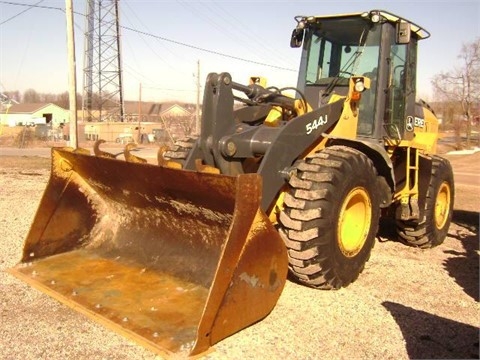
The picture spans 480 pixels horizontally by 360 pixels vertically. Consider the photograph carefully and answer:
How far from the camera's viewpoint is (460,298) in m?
4.48

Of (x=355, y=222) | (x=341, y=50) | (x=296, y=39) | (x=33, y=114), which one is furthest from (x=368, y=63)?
(x=33, y=114)

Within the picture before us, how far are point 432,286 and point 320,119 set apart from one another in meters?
2.01

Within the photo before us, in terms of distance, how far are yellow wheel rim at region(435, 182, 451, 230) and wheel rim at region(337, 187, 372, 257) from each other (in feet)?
7.69

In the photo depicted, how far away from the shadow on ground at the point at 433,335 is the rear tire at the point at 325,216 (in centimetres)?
55

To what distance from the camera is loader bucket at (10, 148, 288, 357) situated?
3213 mm

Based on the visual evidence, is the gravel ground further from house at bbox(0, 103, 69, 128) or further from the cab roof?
house at bbox(0, 103, 69, 128)

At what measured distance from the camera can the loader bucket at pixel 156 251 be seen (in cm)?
321

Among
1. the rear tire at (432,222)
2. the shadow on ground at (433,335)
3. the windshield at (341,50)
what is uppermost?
the windshield at (341,50)

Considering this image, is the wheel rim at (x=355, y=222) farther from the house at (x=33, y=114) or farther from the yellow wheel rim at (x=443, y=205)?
the house at (x=33, y=114)

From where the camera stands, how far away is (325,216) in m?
4.05

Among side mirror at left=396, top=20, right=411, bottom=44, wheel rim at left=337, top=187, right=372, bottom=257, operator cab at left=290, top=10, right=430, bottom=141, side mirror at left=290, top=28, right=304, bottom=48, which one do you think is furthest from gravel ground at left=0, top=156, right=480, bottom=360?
side mirror at left=290, top=28, right=304, bottom=48

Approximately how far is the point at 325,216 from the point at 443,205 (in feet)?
12.1

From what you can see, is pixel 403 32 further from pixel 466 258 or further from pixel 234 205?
pixel 234 205

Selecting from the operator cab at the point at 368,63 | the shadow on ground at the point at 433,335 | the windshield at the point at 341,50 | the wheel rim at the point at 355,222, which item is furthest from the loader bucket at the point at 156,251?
the windshield at the point at 341,50
